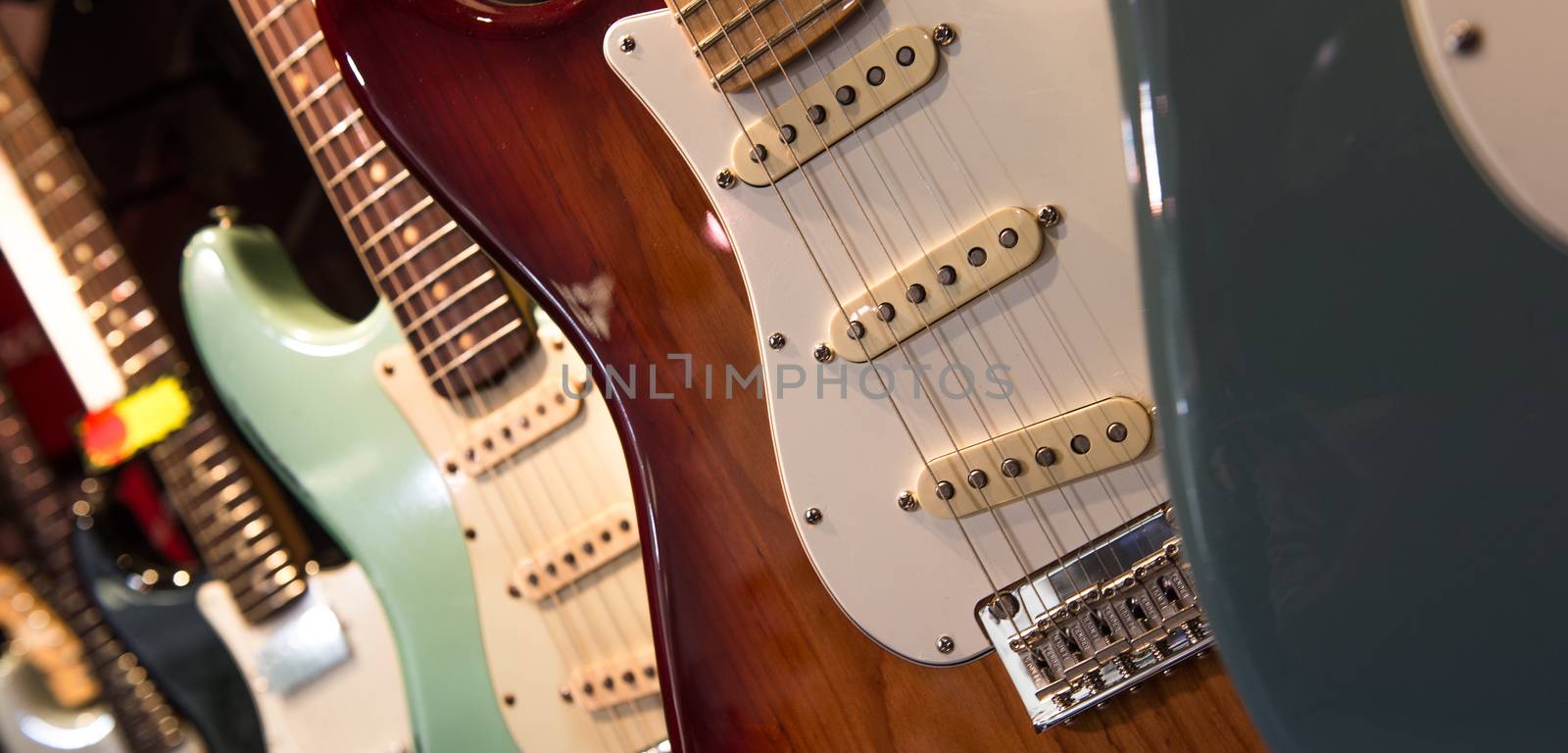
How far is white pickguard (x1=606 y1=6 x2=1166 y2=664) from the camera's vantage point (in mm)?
588

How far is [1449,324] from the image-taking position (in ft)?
1.22

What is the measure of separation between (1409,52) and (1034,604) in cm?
35

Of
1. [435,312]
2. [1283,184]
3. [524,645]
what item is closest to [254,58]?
[435,312]

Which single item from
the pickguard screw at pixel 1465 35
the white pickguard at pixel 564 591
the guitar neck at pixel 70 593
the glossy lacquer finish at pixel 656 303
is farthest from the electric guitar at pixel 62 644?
the pickguard screw at pixel 1465 35

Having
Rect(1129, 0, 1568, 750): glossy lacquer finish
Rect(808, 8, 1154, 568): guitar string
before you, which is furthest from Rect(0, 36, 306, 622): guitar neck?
Rect(1129, 0, 1568, 750): glossy lacquer finish

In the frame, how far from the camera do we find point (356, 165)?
3.30 feet

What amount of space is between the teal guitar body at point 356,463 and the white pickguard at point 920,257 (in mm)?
449

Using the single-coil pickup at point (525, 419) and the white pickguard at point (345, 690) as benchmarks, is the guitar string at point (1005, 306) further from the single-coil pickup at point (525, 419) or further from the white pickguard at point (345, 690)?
the white pickguard at point (345, 690)

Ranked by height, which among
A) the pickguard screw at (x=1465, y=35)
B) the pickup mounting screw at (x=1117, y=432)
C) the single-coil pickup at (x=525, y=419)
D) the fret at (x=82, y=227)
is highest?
the fret at (x=82, y=227)

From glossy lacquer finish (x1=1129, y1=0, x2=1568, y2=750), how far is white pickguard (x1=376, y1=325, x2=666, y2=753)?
569mm

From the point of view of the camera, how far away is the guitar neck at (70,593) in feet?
4.05

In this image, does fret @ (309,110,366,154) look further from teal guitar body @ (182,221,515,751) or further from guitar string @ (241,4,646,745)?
teal guitar body @ (182,221,515,751)

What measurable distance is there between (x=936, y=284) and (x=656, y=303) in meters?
0.19

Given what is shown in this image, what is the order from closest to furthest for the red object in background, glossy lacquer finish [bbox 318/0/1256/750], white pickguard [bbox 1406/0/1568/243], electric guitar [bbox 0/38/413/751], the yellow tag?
1. white pickguard [bbox 1406/0/1568/243]
2. glossy lacquer finish [bbox 318/0/1256/750]
3. electric guitar [bbox 0/38/413/751]
4. the yellow tag
5. the red object in background
